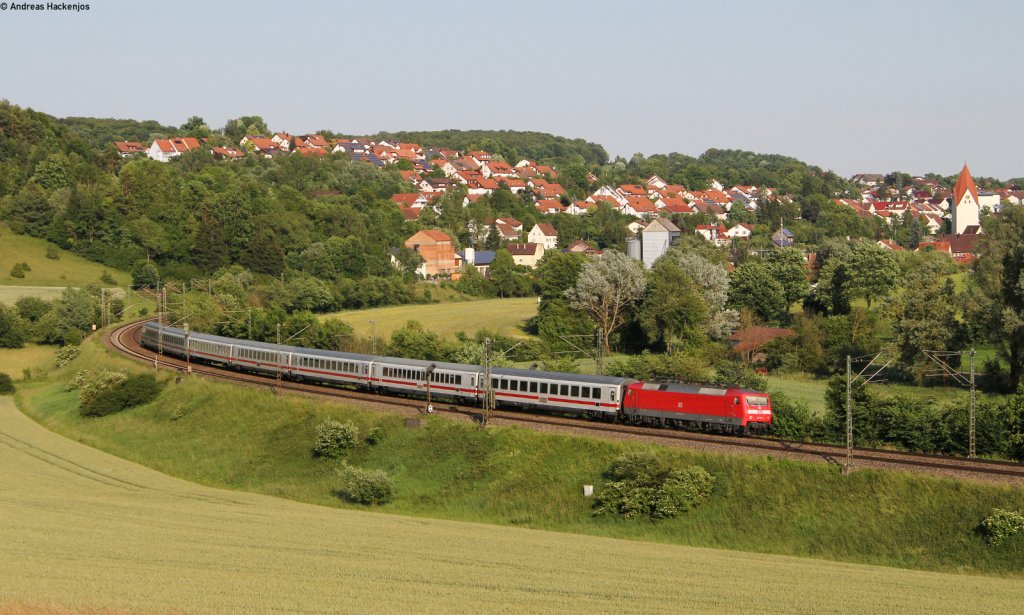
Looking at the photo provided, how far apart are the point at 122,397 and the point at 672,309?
42.2m

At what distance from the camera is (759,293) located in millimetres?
94438

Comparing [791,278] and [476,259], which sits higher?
[791,278]

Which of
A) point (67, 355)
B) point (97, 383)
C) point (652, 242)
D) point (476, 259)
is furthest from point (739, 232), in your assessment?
point (97, 383)

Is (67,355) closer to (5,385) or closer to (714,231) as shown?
(5,385)

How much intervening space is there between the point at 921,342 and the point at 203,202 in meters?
100

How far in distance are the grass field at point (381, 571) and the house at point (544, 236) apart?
14046cm

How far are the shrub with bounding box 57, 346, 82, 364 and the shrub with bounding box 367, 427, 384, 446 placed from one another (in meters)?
46.2

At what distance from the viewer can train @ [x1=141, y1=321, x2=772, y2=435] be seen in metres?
44.7

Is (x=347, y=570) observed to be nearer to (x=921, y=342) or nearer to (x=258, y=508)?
(x=258, y=508)

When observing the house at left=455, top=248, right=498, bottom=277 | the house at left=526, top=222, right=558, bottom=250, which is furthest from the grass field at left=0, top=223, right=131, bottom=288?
the house at left=526, top=222, right=558, bottom=250

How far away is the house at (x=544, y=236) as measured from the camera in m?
179

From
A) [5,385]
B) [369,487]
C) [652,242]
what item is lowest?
[5,385]

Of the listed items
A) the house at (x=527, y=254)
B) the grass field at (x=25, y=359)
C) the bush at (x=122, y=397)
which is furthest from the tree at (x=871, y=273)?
the grass field at (x=25, y=359)

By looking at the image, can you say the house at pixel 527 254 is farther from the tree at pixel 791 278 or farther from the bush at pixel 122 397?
the bush at pixel 122 397
